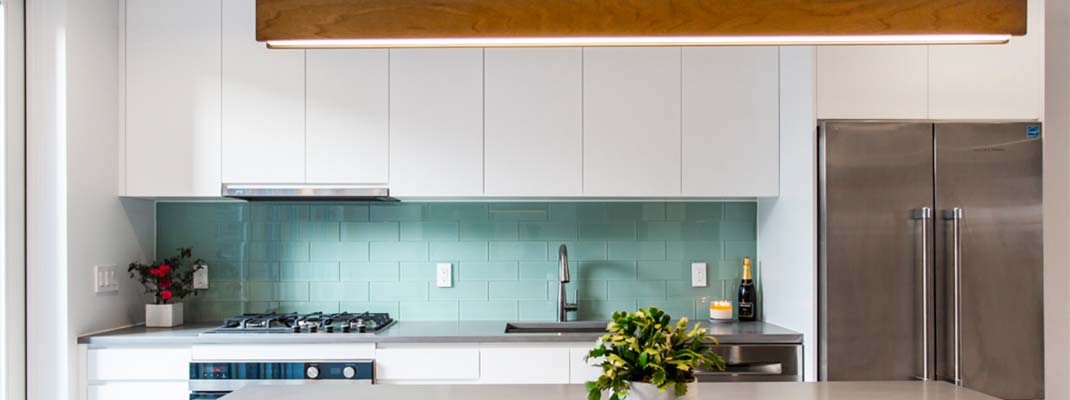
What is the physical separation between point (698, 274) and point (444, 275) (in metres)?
1.16

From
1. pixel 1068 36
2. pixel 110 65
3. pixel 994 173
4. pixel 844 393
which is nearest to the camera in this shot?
pixel 1068 36

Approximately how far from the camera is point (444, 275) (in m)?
3.62

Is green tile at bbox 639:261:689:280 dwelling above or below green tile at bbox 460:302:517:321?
above

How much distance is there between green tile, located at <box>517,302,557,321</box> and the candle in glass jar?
702 millimetres

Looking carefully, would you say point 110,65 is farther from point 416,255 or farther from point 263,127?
point 416,255

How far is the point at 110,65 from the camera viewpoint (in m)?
3.27

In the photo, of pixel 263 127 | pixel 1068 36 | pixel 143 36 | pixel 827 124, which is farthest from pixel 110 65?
pixel 1068 36

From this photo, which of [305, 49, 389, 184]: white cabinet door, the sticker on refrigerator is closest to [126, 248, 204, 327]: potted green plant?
[305, 49, 389, 184]: white cabinet door

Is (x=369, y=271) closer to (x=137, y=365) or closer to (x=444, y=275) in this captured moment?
(x=444, y=275)

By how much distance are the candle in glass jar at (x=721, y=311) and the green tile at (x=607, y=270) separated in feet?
1.26

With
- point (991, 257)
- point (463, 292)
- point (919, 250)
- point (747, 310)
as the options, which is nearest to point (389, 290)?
point (463, 292)

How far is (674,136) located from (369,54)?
51.4 inches

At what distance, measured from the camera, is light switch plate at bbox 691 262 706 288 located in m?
3.64

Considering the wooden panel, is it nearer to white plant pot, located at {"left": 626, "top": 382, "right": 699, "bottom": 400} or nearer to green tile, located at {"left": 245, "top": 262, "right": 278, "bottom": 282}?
white plant pot, located at {"left": 626, "top": 382, "right": 699, "bottom": 400}
